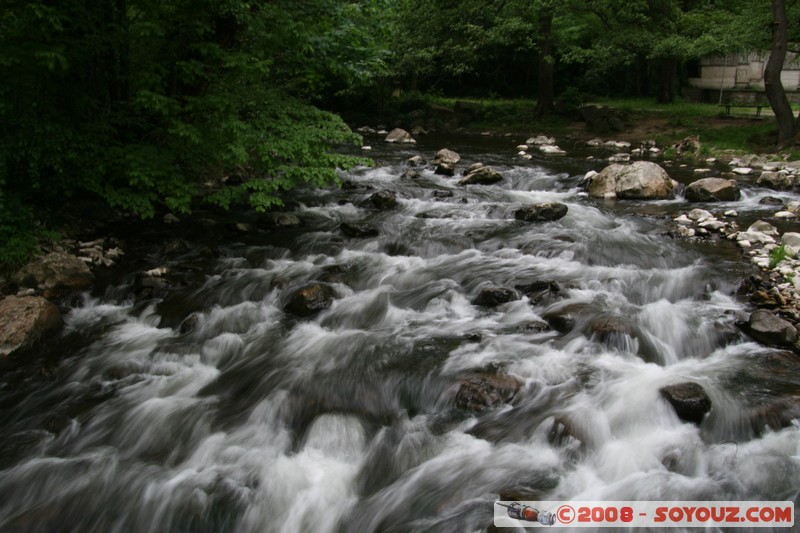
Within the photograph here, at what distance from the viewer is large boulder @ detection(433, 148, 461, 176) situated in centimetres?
1553

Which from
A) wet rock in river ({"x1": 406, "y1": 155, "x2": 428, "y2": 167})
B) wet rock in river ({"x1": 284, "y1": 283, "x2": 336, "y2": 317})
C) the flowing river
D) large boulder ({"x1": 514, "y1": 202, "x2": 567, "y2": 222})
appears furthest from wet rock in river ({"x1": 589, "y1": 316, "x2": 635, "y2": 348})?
wet rock in river ({"x1": 406, "y1": 155, "x2": 428, "y2": 167})

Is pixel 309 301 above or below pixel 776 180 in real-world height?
below

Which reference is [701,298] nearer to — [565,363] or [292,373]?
[565,363]

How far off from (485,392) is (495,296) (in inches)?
84.8

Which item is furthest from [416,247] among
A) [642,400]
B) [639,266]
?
[642,400]

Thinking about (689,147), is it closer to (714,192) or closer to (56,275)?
(714,192)

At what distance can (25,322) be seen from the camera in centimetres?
658

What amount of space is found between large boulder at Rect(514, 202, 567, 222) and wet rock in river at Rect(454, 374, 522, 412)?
5926 mm

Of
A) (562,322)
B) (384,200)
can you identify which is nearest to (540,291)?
(562,322)

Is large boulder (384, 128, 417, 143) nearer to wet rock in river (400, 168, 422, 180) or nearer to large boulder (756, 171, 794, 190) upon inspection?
wet rock in river (400, 168, 422, 180)

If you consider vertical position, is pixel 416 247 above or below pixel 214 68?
below

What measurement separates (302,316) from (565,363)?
137 inches

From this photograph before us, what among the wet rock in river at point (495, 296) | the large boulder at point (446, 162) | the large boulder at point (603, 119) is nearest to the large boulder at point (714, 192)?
the large boulder at point (446, 162)

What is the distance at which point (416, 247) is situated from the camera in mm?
9742
